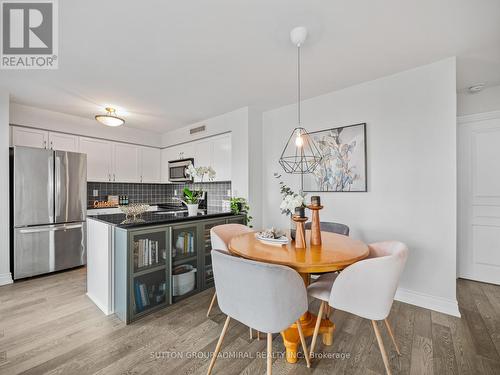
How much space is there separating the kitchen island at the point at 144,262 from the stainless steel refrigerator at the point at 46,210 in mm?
1184

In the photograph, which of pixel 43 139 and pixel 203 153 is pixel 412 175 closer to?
pixel 203 153

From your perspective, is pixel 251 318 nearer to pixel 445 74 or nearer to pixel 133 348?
pixel 133 348

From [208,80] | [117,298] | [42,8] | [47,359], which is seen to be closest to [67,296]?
[117,298]

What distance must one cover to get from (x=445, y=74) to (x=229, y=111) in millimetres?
2734

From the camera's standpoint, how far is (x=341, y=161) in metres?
2.87

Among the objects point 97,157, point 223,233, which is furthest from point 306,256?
point 97,157

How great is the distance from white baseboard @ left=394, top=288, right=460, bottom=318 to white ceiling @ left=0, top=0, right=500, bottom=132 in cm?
238

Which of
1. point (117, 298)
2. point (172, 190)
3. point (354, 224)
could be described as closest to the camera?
point (117, 298)

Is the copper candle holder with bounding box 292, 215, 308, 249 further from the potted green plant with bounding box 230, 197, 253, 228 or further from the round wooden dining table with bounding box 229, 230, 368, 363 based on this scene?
the potted green plant with bounding box 230, 197, 253, 228

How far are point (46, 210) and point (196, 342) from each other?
116 inches

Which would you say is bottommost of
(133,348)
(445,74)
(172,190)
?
(133,348)

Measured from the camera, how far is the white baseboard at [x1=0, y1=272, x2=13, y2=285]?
2.86m

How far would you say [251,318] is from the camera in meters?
1.30

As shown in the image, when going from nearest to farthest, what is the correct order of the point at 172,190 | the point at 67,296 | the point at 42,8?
the point at 42,8 < the point at 67,296 < the point at 172,190
